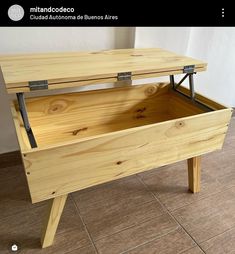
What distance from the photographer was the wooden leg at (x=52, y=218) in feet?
2.39

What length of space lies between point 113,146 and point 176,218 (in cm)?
44

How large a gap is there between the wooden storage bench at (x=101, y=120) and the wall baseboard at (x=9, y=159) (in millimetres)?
307

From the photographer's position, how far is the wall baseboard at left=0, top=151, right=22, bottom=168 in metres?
1.12

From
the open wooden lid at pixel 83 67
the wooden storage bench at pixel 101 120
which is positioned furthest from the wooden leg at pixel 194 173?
the open wooden lid at pixel 83 67

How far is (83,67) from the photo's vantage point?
2.45 ft

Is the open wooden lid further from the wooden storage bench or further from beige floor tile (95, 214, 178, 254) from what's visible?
beige floor tile (95, 214, 178, 254)

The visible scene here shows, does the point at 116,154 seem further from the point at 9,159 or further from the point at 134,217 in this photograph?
the point at 9,159

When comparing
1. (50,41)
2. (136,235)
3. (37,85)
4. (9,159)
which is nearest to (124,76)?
(37,85)

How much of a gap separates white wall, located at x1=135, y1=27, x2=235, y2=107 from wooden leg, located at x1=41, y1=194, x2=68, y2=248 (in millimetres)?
704

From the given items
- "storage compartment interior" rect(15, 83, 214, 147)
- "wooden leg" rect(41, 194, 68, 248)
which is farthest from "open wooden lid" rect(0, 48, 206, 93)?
"wooden leg" rect(41, 194, 68, 248)

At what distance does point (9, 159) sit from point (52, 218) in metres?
0.49

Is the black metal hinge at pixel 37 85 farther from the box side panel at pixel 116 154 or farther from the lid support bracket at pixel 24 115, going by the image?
the box side panel at pixel 116 154

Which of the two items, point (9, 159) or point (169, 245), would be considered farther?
point (9, 159)
